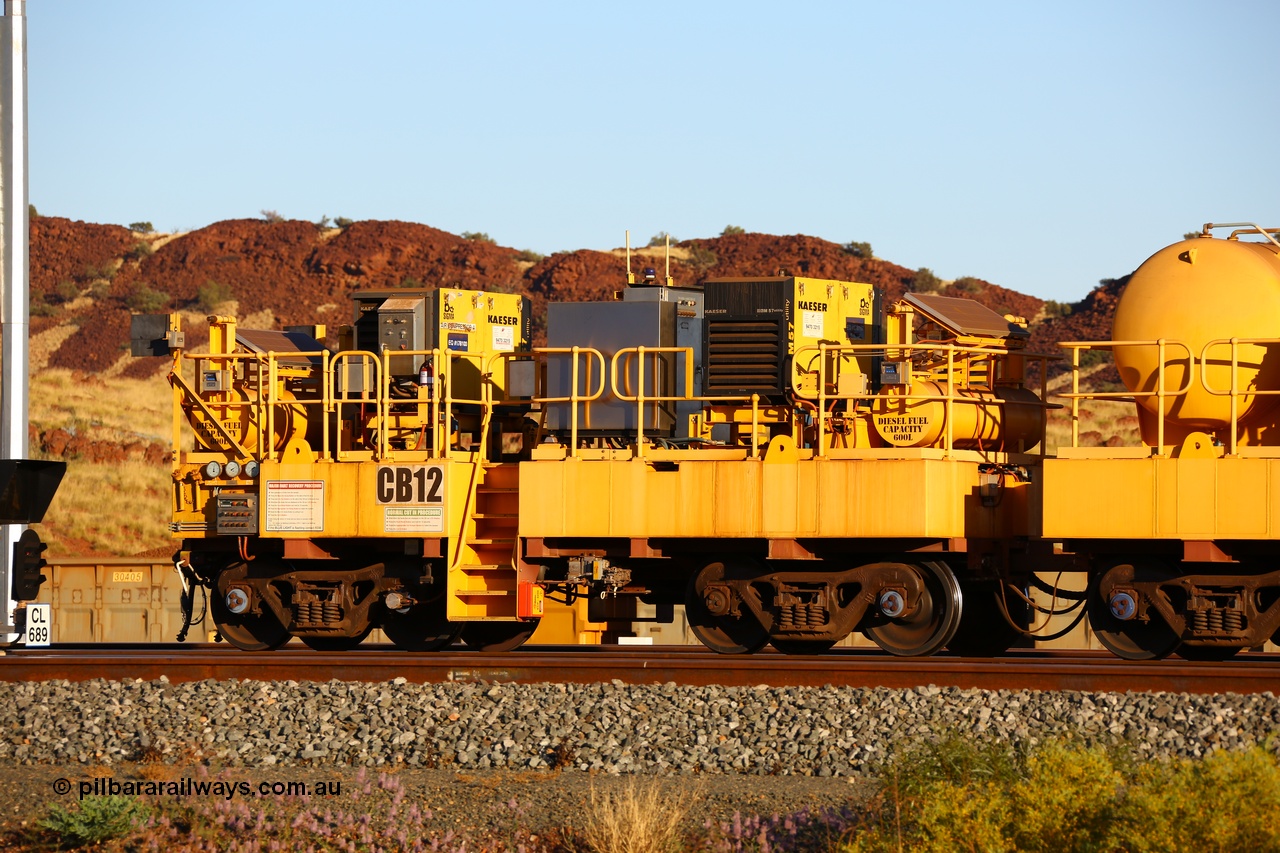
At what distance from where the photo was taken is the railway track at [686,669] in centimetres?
1230

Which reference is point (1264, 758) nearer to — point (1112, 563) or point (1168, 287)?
point (1112, 563)

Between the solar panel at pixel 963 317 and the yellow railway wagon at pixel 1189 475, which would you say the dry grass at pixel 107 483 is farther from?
the yellow railway wagon at pixel 1189 475

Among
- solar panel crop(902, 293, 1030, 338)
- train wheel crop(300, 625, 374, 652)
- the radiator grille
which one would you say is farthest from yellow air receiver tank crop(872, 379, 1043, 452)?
train wheel crop(300, 625, 374, 652)

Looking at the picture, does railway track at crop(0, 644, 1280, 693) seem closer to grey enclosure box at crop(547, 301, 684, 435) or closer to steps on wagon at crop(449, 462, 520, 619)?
steps on wagon at crop(449, 462, 520, 619)

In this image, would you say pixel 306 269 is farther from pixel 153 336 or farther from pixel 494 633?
pixel 494 633

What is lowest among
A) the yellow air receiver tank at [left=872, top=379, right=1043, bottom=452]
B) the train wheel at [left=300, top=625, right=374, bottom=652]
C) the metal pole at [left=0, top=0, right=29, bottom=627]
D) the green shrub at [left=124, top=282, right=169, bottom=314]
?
the train wheel at [left=300, top=625, right=374, bottom=652]

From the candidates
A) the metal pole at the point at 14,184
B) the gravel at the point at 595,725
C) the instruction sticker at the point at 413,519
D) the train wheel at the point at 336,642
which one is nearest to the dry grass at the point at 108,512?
the metal pole at the point at 14,184

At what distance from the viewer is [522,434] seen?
1714 cm

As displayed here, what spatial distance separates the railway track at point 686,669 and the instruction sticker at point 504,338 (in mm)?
3839

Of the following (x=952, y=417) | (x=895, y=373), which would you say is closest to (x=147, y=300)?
(x=895, y=373)

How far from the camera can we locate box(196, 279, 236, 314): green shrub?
73625 millimetres
